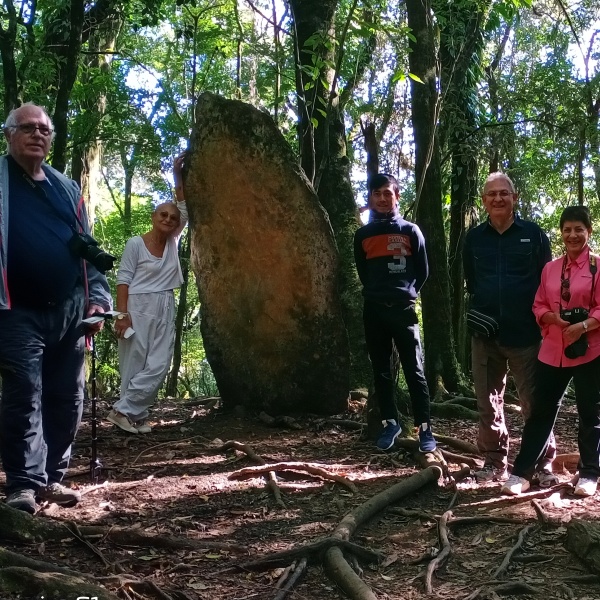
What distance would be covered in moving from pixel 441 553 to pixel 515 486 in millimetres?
1126

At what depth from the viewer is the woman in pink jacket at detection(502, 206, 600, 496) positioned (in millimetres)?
4188

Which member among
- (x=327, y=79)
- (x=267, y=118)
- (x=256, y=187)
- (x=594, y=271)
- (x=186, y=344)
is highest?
(x=327, y=79)

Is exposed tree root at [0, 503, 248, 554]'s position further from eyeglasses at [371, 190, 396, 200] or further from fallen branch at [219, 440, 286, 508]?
eyeglasses at [371, 190, 396, 200]

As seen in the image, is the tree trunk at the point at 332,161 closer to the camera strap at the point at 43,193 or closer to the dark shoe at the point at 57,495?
the camera strap at the point at 43,193

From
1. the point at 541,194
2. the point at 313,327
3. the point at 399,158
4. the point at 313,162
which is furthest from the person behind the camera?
the point at 541,194

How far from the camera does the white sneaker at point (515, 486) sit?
430 cm

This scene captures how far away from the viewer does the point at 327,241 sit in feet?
21.0

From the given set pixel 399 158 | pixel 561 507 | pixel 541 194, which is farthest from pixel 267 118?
pixel 541 194

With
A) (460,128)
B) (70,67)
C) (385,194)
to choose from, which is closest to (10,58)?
(70,67)

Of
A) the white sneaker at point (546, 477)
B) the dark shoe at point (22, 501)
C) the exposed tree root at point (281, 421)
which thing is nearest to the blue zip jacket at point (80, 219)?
the dark shoe at point (22, 501)

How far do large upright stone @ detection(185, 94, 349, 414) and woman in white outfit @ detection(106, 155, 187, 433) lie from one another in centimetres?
49

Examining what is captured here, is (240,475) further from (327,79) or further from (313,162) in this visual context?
(327,79)

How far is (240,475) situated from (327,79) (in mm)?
4773

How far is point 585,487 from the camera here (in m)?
4.20
